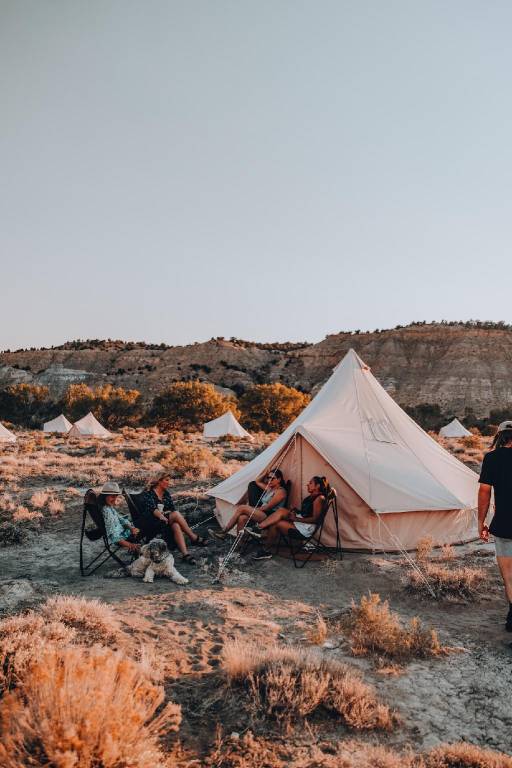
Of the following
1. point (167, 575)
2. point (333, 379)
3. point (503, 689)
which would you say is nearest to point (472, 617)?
point (503, 689)

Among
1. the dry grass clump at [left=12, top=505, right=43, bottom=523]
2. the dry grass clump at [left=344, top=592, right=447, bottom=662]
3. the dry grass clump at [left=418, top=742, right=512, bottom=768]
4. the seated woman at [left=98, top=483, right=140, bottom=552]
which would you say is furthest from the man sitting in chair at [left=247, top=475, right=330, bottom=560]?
the dry grass clump at [left=12, top=505, right=43, bottom=523]

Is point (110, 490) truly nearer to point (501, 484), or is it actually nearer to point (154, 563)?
point (154, 563)

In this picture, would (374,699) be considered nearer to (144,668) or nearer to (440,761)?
(440,761)

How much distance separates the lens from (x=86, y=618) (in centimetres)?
482

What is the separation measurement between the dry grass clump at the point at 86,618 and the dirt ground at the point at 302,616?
274mm

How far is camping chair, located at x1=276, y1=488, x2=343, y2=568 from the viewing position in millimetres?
7441

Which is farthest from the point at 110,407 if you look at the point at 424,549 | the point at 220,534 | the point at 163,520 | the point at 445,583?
the point at 445,583

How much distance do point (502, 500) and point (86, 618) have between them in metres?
3.85

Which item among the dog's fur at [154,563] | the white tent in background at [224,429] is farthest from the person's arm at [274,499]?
the white tent in background at [224,429]

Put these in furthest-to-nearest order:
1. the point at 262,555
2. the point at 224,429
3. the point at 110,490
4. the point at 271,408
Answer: the point at 271,408 < the point at 224,429 < the point at 262,555 < the point at 110,490

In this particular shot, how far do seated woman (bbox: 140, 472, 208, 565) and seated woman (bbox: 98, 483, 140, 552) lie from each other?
246 millimetres

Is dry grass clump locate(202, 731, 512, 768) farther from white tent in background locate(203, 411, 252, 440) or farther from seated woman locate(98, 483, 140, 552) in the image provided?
white tent in background locate(203, 411, 252, 440)

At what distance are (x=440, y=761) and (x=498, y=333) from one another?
6577 centimetres

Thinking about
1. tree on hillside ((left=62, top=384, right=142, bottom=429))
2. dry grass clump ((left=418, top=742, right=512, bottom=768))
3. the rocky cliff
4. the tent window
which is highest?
the rocky cliff
